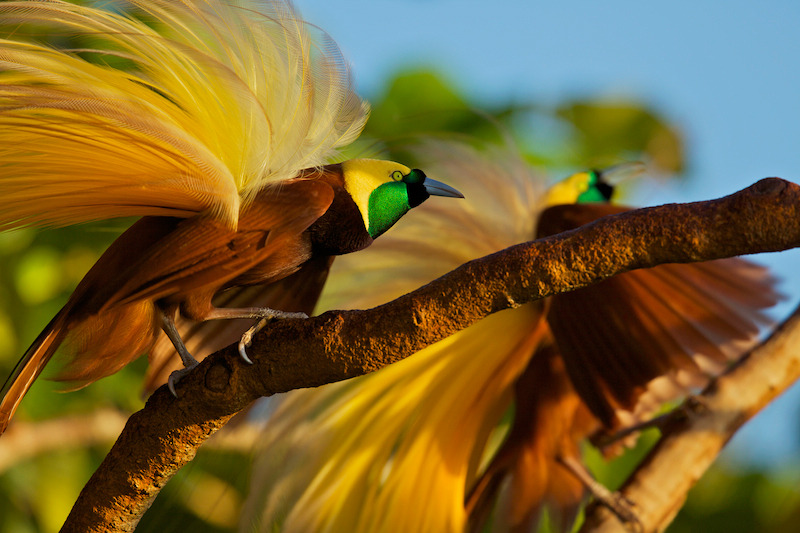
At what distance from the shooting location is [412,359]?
1752 mm

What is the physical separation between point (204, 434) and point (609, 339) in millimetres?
884

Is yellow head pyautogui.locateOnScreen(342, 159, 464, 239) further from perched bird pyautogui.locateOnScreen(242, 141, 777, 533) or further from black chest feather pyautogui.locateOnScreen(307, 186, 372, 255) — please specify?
perched bird pyautogui.locateOnScreen(242, 141, 777, 533)

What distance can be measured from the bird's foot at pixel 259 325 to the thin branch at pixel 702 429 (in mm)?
1133

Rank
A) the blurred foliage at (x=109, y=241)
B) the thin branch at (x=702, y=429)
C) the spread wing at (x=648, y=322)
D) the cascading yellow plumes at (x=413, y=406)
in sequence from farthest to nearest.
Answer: the blurred foliage at (x=109, y=241) → the thin branch at (x=702, y=429) → the cascading yellow plumes at (x=413, y=406) → the spread wing at (x=648, y=322)

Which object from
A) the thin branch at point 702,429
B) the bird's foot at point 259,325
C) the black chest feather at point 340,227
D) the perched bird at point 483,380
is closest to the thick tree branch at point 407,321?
the bird's foot at point 259,325

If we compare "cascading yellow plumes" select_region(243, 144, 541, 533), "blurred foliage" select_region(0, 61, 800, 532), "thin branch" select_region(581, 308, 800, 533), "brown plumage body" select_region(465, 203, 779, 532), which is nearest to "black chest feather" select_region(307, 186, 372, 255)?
"brown plumage body" select_region(465, 203, 779, 532)

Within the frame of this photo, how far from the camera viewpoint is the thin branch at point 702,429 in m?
1.86

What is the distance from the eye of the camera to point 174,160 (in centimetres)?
103

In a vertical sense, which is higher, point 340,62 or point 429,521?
point 340,62

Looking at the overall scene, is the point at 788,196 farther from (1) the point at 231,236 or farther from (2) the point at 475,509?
(2) the point at 475,509

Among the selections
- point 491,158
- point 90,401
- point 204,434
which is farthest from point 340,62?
point 90,401

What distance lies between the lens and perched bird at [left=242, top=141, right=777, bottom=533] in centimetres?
161

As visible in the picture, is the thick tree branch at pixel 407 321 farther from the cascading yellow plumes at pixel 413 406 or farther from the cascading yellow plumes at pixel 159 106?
the cascading yellow plumes at pixel 413 406

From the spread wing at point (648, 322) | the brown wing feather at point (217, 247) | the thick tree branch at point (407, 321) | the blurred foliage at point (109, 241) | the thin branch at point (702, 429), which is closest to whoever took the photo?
the thick tree branch at point (407, 321)
